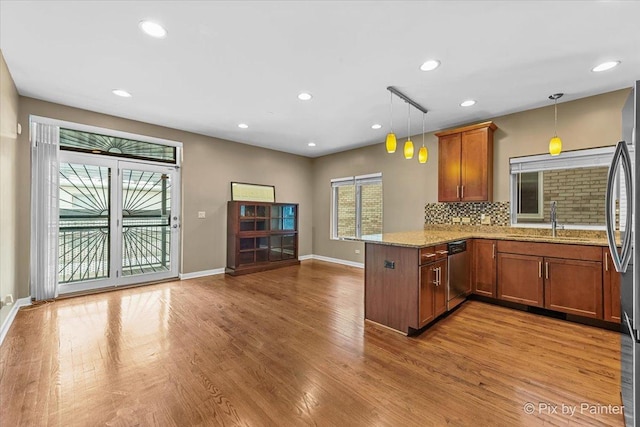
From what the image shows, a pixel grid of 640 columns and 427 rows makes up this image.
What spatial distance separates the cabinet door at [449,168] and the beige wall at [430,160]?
0.39 m

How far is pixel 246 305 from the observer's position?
349 centimetres

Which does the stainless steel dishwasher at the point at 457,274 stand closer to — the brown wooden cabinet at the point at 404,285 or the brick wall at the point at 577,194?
the brown wooden cabinet at the point at 404,285

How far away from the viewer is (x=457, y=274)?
10.9 feet

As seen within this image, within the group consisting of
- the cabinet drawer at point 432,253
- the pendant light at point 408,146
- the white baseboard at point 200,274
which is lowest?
the white baseboard at point 200,274

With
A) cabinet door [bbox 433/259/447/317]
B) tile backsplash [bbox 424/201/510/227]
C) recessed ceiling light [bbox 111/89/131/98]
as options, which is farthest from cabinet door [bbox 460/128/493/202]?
recessed ceiling light [bbox 111/89/131/98]

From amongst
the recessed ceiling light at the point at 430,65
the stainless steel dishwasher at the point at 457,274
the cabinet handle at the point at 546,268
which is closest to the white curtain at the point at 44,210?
the recessed ceiling light at the point at 430,65

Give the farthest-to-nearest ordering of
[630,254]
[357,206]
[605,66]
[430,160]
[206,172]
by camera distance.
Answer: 1. [357,206]
2. [206,172]
3. [430,160]
4. [605,66]
5. [630,254]

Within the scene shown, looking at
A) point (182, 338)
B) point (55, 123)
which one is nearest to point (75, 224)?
point (55, 123)

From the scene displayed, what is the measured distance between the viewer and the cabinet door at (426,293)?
2.63m

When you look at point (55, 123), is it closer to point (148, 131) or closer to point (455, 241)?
point (148, 131)

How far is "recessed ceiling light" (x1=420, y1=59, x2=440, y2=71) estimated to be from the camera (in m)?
2.60

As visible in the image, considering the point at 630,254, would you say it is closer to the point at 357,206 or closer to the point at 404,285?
the point at 404,285

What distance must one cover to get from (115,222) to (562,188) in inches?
255

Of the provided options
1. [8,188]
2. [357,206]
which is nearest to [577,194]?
[357,206]
